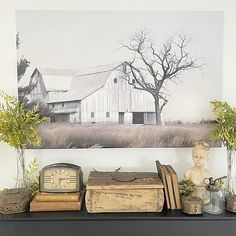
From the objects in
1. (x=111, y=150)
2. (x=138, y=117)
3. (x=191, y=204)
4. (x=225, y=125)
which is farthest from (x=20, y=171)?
(x=225, y=125)

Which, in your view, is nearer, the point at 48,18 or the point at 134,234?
the point at 134,234

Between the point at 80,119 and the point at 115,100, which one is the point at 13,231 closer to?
the point at 80,119

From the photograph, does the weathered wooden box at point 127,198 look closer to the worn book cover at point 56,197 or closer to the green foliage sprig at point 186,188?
the worn book cover at point 56,197

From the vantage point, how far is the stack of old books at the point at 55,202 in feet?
4.60

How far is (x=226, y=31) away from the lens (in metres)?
1.62

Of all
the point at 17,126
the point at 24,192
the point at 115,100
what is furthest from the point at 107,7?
the point at 24,192

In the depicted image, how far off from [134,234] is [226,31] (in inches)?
50.2

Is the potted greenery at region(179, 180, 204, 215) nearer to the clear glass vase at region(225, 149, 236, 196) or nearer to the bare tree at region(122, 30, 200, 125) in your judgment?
the clear glass vase at region(225, 149, 236, 196)

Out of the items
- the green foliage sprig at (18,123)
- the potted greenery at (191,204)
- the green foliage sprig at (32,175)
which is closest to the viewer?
the potted greenery at (191,204)

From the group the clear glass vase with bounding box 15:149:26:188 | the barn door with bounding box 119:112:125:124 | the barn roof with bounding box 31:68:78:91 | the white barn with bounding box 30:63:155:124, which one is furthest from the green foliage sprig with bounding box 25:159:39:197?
the barn door with bounding box 119:112:125:124

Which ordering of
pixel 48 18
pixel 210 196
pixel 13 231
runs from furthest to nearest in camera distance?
pixel 48 18, pixel 210 196, pixel 13 231

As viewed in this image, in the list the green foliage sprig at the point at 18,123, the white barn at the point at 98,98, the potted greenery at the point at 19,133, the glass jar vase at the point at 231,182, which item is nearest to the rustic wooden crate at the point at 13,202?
the potted greenery at the point at 19,133

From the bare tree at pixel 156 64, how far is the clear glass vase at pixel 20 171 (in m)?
0.77

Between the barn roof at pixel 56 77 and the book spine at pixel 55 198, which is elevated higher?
the barn roof at pixel 56 77
